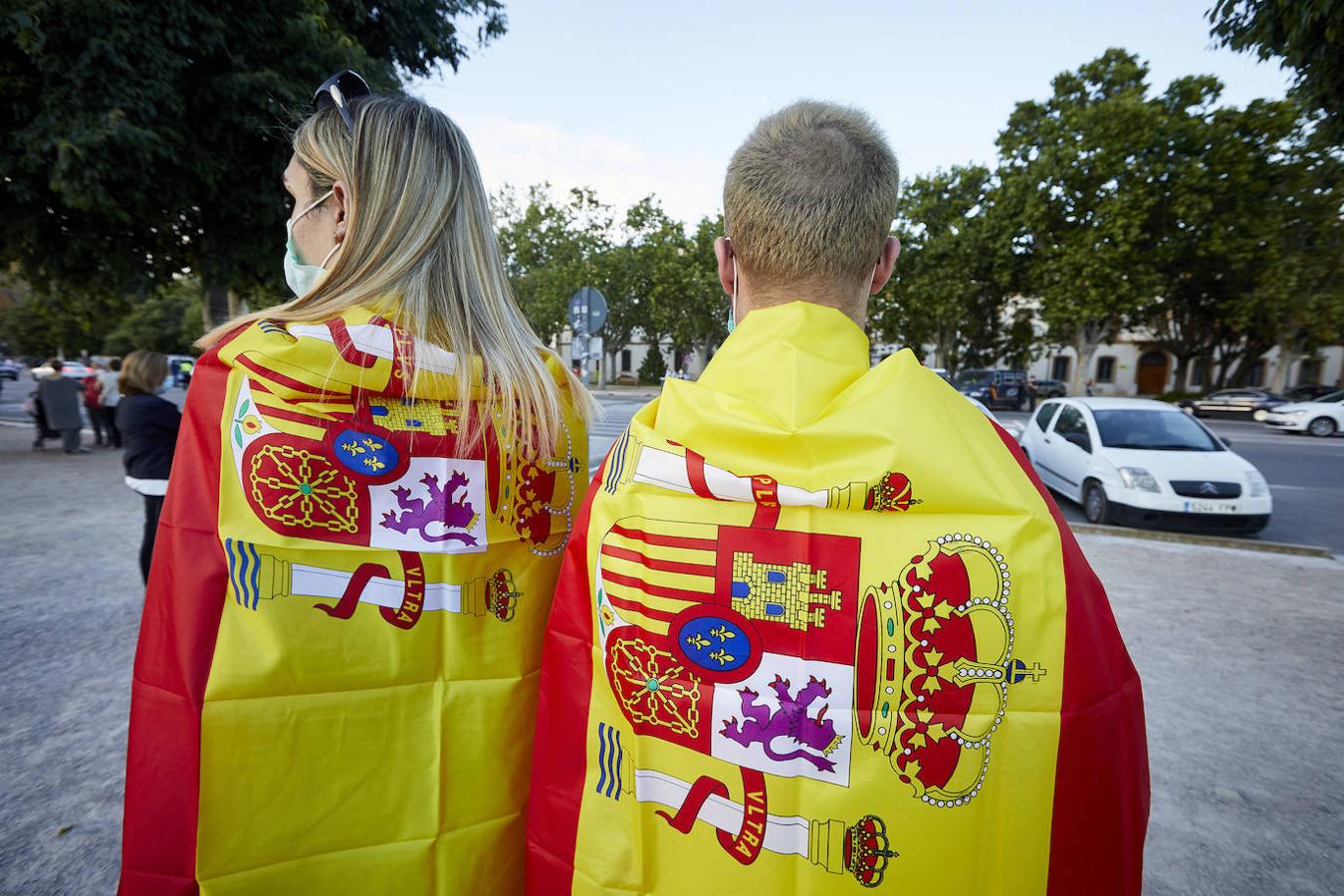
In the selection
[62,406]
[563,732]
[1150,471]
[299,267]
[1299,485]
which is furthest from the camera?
[62,406]

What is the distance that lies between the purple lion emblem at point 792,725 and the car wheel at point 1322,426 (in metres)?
26.6

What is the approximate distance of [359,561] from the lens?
133 cm

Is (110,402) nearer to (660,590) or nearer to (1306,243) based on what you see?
(660,590)

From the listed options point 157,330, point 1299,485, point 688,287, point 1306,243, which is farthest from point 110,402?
point 157,330

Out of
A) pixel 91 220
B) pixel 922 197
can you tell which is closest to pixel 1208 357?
pixel 922 197

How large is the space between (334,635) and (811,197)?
1.18 m

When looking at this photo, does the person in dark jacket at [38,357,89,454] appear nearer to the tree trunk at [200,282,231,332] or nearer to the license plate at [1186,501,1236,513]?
the tree trunk at [200,282,231,332]

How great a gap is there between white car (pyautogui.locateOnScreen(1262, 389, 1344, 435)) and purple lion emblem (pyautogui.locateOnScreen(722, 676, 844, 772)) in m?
26.6

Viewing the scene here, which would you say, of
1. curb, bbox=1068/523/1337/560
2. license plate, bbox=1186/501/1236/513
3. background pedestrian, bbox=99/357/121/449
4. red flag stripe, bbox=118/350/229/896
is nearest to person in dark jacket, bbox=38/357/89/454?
background pedestrian, bbox=99/357/121/449

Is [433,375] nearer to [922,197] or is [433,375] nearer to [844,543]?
[844,543]

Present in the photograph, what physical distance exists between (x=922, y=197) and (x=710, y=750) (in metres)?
34.7

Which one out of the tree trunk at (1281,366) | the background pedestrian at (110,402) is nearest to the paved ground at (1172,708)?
the background pedestrian at (110,402)

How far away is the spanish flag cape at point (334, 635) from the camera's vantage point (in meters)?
1.24

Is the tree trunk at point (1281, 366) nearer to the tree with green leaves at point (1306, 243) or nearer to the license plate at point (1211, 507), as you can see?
the tree with green leaves at point (1306, 243)
